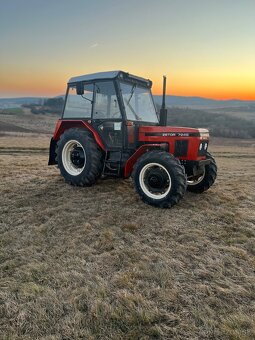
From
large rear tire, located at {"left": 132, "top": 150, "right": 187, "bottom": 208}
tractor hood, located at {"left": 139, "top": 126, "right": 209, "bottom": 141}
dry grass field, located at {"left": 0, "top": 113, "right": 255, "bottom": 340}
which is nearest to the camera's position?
dry grass field, located at {"left": 0, "top": 113, "right": 255, "bottom": 340}

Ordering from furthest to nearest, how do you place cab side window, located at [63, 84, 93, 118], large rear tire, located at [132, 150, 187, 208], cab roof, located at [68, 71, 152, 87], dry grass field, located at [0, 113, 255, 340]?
1. cab side window, located at [63, 84, 93, 118]
2. cab roof, located at [68, 71, 152, 87]
3. large rear tire, located at [132, 150, 187, 208]
4. dry grass field, located at [0, 113, 255, 340]

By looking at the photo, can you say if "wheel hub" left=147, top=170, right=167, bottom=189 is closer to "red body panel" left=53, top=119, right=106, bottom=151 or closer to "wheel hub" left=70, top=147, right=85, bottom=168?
"red body panel" left=53, top=119, right=106, bottom=151

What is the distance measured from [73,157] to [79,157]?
7.7 inches

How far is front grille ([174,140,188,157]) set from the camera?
7.22 m

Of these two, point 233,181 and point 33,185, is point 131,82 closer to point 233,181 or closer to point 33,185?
point 33,185

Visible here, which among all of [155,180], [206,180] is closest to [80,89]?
[155,180]

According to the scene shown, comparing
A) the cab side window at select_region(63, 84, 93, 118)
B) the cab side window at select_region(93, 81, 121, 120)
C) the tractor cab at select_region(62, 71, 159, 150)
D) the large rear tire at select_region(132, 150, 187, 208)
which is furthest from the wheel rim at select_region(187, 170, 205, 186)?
the cab side window at select_region(63, 84, 93, 118)

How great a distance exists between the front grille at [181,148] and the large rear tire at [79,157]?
1942 mm

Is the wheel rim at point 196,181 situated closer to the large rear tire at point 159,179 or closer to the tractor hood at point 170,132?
the tractor hood at point 170,132

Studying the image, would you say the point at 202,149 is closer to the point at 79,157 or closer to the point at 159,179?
the point at 159,179

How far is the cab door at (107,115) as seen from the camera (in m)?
7.74

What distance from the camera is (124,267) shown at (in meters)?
4.63

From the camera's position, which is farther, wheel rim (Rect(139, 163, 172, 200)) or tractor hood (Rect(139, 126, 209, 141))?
tractor hood (Rect(139, 126, 209, 141))

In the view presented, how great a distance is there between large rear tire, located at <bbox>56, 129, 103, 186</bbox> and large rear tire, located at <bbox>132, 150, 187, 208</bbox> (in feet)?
4.50
